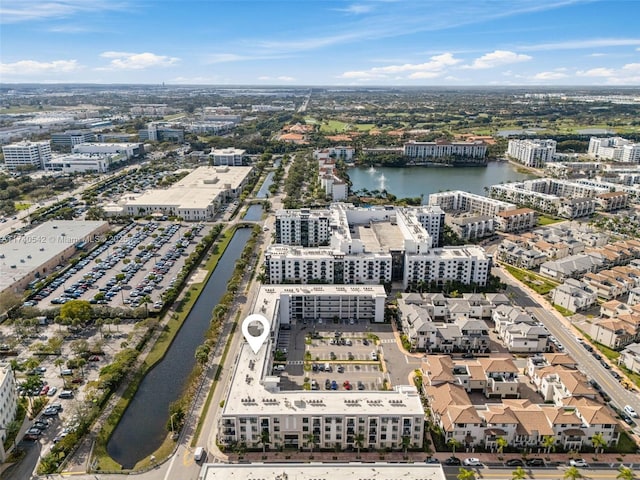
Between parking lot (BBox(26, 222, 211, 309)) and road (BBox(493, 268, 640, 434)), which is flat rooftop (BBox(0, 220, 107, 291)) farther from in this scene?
road (BBox(493, 268, 640, 434))

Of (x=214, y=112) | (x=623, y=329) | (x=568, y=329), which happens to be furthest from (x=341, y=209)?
(x=214, y=112)

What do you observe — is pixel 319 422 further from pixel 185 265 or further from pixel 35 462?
pixel 185 265

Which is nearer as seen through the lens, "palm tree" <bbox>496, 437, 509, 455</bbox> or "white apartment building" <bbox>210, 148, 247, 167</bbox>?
"palm tree" <bbox>496, 437, 509, 455</bbox>

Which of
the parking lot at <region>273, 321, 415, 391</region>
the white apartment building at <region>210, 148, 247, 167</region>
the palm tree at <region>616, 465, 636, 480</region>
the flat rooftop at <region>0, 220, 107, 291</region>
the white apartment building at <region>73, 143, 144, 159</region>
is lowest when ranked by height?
the parking lot at <region>273, 321, 415, 391</region>

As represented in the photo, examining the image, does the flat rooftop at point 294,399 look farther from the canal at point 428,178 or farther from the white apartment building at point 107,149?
the white apartment building at point 107,149

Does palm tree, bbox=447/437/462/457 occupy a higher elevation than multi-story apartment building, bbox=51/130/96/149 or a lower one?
lower

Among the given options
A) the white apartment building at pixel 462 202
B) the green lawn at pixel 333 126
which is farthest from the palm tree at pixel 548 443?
the green lawn at pixel 333 126

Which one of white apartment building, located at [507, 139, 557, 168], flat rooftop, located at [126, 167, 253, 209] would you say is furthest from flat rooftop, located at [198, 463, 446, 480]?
white apartment building, located at [507, 139, 557, 168]
